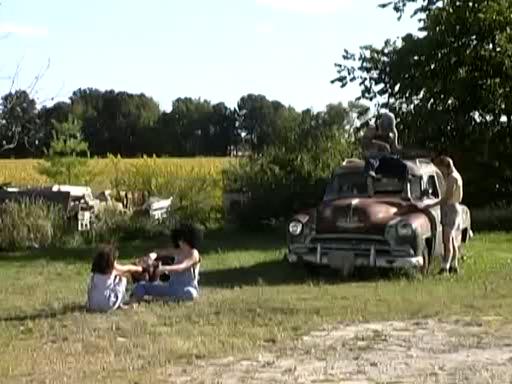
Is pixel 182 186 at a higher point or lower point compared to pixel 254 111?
lower

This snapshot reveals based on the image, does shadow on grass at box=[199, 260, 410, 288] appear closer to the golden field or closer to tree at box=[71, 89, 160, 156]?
the golden field

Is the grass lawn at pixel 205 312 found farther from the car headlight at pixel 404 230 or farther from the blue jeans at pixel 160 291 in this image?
the car headlight at pixel 404 230

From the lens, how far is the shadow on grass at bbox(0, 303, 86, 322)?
12.8 m

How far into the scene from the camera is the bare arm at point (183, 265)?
45.0 feet

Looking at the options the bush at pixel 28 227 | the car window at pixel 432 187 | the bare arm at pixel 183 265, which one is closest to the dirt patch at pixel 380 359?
the bare arm at pixel 183 265

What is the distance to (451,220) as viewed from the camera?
17.3 metres

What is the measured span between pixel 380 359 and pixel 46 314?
15.2ft

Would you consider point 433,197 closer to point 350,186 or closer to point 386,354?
point 350,186

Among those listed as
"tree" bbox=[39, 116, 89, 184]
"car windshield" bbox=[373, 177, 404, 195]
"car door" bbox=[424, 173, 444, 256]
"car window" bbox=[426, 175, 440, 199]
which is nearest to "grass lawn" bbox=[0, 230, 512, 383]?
"car door" bbox=[424, 173, 444, 256]

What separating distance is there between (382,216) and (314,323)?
4.50 metres

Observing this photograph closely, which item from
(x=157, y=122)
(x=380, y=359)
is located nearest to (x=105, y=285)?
(x=380, y=359)

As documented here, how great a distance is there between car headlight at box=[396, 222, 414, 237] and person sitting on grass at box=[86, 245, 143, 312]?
4.67m

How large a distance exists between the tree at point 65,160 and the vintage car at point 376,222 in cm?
3271

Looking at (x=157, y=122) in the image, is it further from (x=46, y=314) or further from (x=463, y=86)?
(x=46, y=314)
